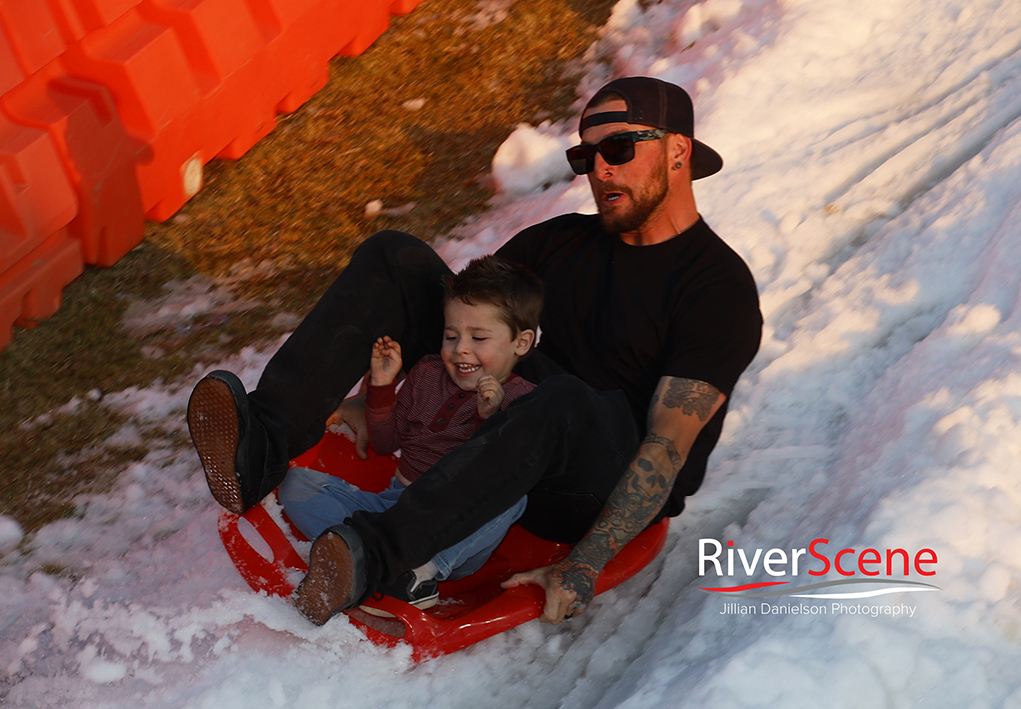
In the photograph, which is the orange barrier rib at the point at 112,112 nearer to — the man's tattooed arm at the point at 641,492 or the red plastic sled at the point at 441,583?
the red plastic sled at the point at 441,583

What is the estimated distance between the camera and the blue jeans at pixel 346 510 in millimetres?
2211

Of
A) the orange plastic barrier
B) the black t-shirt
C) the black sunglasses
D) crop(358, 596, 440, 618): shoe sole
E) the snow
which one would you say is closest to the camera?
the snow

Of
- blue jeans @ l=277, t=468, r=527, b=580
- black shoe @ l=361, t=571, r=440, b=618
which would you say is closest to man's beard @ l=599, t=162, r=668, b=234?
blue jeans @ l=277, t=468, r=527, b=580

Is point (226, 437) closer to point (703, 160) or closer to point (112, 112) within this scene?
point (703, 160)

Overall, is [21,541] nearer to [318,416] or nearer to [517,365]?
[318,416]

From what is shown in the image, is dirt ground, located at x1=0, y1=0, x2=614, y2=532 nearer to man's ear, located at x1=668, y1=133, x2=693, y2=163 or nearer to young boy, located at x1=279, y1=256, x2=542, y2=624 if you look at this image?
young boy, located at x1=279, y1=256, x2=542, y2=624

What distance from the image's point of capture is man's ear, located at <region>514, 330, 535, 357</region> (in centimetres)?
239

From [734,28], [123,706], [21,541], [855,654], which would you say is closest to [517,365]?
[855,654]

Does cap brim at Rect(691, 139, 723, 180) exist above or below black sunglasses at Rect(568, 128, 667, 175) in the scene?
below

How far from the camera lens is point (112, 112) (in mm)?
3531

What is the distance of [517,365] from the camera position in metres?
2.50

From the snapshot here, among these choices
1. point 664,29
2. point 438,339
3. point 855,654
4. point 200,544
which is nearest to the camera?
point 855,654

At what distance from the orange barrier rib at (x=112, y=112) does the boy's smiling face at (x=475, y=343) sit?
1.77m

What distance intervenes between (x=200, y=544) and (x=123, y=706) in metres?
0.62
